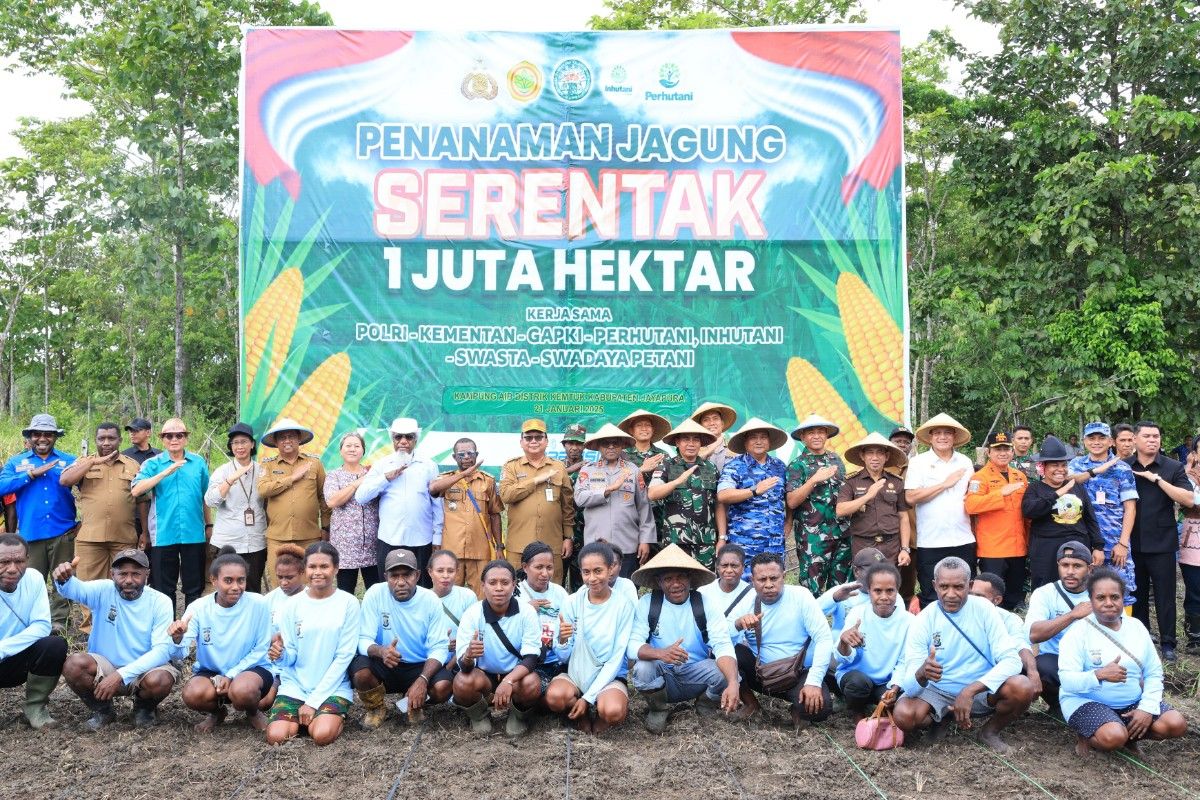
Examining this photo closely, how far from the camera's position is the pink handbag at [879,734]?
4.74 metres

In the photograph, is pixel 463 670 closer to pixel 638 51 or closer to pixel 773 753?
pixel 773 753

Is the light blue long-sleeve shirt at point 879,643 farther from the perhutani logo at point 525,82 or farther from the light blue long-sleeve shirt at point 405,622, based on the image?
the perhutani logo at point 525,82

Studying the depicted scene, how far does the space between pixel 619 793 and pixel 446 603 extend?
4.87 feet

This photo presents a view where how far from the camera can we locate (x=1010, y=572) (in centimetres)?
625

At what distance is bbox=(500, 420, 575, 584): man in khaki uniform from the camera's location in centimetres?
A: 625

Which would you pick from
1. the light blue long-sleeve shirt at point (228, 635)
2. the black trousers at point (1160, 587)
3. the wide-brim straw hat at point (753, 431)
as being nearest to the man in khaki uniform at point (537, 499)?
the wide-brim straw hat at point (753, 431)

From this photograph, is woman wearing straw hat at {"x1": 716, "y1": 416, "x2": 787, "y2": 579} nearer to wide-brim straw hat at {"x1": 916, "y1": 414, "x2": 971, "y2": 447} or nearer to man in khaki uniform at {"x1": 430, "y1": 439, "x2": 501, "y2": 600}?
wide-brim straw hat at {"x1": 916, "y1": 414, "x2": 971, "y2": 447}

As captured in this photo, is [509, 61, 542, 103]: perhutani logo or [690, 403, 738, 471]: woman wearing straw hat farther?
[509, 61, 542, 103]: perhutani logo

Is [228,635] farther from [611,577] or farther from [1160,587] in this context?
[1160,587]

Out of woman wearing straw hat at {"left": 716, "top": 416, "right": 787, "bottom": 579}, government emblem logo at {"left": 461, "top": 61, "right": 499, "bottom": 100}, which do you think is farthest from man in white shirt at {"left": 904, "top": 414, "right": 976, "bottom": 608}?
government emblem logo at {"left": 461, "top": 61, "right": 499, "bottom": 100}

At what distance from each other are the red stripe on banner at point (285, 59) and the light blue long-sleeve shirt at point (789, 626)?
206 inches

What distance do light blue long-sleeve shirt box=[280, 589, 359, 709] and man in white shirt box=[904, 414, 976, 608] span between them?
10.6 ft

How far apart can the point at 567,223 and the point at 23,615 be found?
475 centimetres

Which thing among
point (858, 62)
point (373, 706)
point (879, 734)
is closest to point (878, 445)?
point (879, 734)
